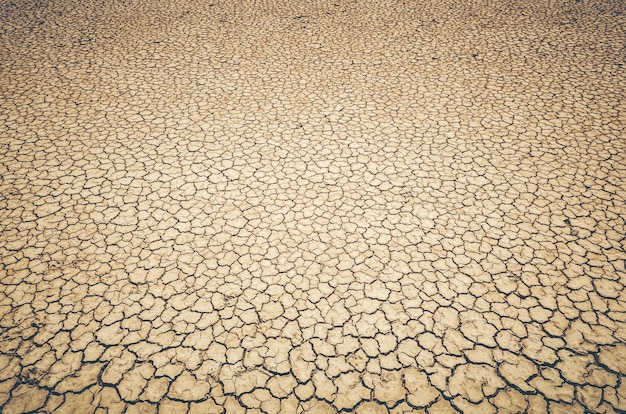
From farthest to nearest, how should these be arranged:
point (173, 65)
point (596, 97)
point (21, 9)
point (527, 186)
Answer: point (21, 9)
point (173, 65)
point (596, 97)
point (527, 186)

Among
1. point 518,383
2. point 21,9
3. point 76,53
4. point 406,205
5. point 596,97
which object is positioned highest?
point 21,9

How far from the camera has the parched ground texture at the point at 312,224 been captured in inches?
45.9

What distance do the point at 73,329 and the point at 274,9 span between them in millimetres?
3551

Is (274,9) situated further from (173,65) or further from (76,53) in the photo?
(76,53)

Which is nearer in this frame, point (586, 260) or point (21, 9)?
point (586, 260)

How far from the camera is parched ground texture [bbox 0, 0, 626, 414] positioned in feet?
3.83

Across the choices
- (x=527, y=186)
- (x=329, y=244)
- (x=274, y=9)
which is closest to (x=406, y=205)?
(x=329, y=244)

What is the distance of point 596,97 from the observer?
2.36 meters

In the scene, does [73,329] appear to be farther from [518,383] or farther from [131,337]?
[518,383]

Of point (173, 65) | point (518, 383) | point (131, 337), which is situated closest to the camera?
point (518, 383)

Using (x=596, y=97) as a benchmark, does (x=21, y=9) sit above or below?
above

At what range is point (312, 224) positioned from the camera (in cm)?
167

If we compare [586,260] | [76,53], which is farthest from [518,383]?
[76,53]

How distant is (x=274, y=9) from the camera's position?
3.57 meters
